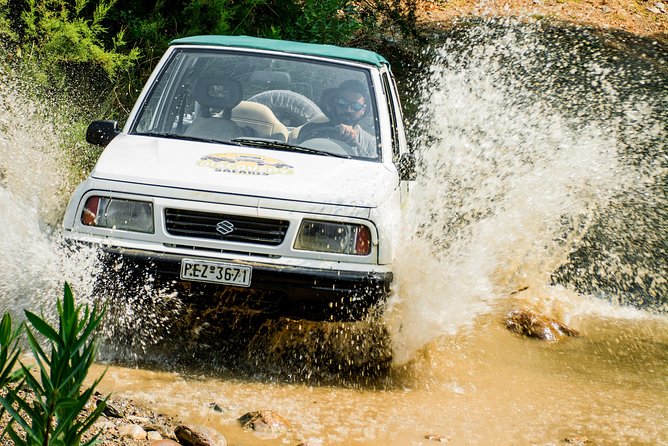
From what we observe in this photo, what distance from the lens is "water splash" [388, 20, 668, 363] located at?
615 cm

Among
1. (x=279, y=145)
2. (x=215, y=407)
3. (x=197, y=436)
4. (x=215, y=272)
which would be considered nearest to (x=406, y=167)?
(x=279, y=145)

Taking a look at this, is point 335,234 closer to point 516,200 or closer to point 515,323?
point 515,323

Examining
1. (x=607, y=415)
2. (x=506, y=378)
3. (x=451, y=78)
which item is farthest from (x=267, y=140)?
(x=451, y=78)

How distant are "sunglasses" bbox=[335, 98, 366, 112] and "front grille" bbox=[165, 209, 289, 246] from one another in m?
1.54

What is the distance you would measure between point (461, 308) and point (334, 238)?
1.53 meters

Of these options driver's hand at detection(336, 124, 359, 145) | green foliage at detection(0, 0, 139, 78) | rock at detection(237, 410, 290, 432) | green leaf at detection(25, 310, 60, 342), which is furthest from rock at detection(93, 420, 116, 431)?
green foliage at detection(0, 0, 139, 78)

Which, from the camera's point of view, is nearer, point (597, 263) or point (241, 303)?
point (241, 303)

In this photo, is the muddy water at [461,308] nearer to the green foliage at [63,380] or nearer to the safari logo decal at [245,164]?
the safari logo decal at [245,164]

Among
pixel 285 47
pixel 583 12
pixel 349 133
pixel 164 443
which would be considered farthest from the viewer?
pixel 583 12

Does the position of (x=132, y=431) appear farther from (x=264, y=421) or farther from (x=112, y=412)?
(x=264, y=421)

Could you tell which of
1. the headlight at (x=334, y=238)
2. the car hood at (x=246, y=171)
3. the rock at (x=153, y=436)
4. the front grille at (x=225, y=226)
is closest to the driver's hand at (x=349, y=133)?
the car hood at (x=246, y=171)

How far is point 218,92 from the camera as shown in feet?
20.7

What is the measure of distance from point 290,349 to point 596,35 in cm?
1344

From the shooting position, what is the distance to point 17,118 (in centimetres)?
904
